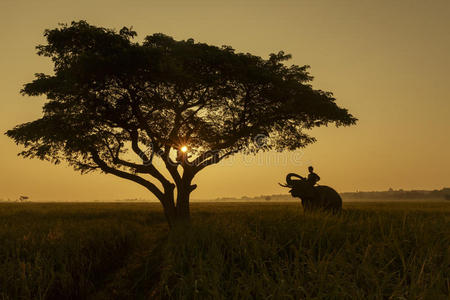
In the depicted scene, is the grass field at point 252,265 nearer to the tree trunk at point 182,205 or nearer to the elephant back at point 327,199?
the elephant back at point 327,199

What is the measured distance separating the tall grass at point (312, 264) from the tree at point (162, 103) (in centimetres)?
994

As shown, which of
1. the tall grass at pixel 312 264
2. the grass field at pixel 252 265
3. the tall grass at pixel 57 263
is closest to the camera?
the tall grass at pixel 312 264

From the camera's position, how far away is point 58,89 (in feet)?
→ 48.9

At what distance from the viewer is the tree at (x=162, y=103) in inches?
567

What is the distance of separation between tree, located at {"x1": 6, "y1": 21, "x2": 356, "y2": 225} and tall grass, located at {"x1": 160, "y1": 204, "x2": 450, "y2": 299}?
994cm

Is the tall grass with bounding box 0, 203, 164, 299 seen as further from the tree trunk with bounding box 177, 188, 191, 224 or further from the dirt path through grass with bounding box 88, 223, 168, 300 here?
the tree trunk with bounding box 177, 188, 191, 224

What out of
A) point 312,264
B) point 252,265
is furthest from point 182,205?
point 312,264

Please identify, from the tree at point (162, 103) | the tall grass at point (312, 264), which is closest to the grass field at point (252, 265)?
the tall grass at point (312, 264)

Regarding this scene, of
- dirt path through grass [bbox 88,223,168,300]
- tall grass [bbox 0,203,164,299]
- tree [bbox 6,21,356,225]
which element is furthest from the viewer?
tree [bbox 6,21,356,225]

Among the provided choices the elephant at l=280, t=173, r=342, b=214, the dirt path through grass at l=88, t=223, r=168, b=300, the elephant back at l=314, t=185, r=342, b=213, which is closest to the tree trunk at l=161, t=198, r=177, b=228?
the elephant at l=280, t=173, r=342, b=214

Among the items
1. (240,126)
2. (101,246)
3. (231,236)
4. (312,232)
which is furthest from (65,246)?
(240,126)

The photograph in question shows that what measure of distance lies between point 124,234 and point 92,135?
671 cm

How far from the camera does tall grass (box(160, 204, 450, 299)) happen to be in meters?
3.83

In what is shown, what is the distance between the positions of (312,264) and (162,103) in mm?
13909
